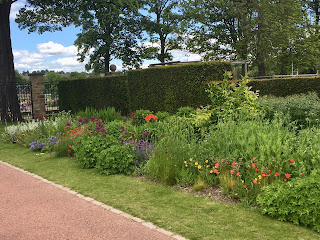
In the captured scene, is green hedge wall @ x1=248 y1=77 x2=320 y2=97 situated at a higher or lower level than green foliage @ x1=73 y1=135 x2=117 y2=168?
higher

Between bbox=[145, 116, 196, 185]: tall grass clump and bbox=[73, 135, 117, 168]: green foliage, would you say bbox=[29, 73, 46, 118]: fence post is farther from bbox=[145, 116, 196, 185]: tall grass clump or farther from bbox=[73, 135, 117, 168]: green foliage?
bbox=[145, 116, 196, 185]: tall grass clump

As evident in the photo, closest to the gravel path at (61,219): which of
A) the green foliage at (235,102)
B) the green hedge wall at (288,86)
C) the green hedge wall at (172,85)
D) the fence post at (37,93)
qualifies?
the green foliage at (235,102)

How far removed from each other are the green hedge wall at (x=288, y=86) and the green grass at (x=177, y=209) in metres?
8.20

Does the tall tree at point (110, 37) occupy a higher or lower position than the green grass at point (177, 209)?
higher

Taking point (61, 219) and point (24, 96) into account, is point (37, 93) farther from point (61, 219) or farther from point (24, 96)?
point (61, 219)

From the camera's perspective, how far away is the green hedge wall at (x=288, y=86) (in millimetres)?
11602

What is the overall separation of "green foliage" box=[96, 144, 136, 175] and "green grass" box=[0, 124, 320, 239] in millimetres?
220

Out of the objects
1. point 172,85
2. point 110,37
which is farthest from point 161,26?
point 172,85

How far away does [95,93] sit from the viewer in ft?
58.3

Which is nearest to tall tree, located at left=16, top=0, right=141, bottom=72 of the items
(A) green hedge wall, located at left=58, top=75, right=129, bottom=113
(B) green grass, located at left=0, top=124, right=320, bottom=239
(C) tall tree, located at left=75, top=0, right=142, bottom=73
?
(C) tall tree, located at left=75, top=0, right=142, bottom=73

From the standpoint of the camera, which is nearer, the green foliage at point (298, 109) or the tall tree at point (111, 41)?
the green foliage at point (298, 109)

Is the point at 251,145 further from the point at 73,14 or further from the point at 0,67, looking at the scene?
the point at 0,67

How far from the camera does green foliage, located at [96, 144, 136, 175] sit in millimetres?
6359

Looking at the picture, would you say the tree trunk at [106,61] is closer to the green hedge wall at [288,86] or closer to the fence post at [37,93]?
the fence post at [37,93]
